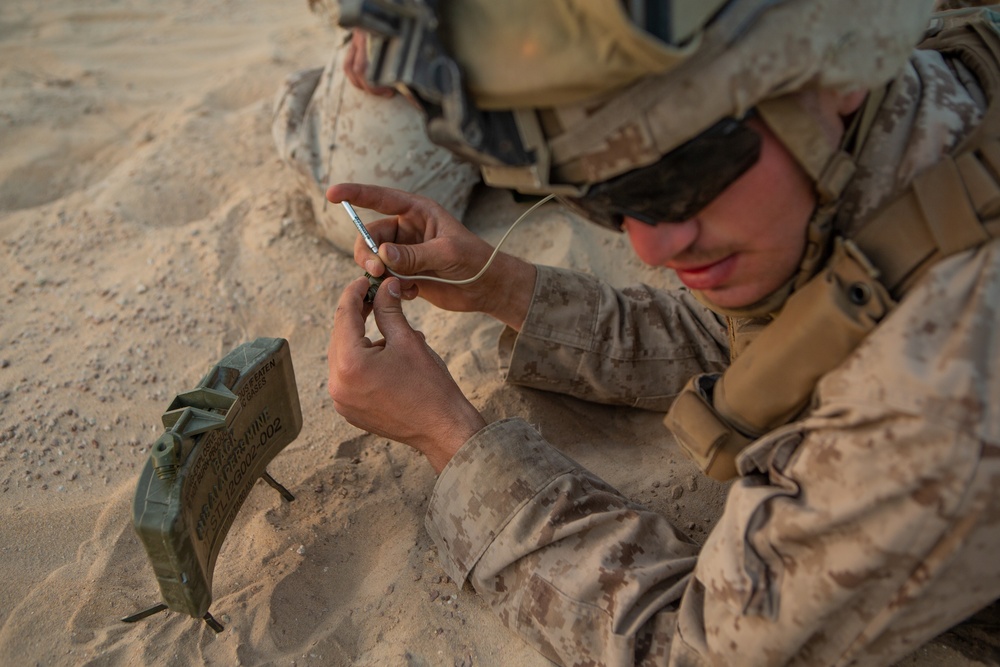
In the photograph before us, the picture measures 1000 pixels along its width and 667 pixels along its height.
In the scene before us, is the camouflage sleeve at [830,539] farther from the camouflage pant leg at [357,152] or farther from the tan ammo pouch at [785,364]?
the camouflage pant leg at [357,152]

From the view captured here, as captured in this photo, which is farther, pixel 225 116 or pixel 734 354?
pixel 225 116

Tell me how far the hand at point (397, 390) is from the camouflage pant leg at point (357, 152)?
1292mm

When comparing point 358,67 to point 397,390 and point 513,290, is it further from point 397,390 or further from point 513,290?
point 397,390

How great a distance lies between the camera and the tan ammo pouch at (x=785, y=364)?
1458 millimetres

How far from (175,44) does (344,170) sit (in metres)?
2.72

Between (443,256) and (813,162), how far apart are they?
3.79 ft

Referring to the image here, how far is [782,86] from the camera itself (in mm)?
1374

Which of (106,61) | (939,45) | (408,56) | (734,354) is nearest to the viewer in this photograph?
(408,56)

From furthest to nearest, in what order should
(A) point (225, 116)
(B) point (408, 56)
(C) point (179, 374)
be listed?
(A) point (225, 116), (C) point (179, 374), (B) point (408, 56)

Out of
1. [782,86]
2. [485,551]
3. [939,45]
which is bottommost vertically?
[485,551]

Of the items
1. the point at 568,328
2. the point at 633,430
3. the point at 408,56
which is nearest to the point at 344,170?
the point at 568,328

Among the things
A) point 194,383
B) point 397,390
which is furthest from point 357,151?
point 397,390

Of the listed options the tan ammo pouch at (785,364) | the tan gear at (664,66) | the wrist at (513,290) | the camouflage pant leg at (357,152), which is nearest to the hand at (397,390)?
the wrist at (513,290)

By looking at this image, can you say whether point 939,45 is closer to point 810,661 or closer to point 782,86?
point 782,86
